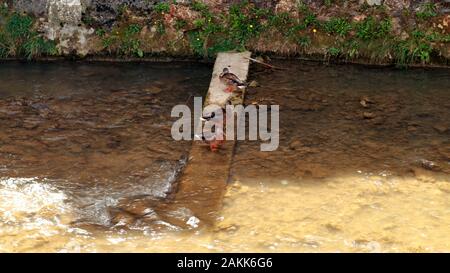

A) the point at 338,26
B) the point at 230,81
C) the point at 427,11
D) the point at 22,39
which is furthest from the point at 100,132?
the point at 427,11

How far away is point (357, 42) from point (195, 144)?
16.5 ft

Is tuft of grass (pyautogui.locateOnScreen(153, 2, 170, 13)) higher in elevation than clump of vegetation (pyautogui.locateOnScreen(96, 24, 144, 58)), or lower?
higher

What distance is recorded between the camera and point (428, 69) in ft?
37.4

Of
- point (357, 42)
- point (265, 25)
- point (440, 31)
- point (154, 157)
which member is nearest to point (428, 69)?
point (440, 31)

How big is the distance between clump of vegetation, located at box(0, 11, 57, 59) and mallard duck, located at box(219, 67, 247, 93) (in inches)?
167

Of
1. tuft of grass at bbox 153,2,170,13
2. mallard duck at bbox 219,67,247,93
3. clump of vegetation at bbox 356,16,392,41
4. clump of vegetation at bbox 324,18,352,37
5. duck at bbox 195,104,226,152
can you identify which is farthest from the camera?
tuft of grass at bbox 153,2,170,13

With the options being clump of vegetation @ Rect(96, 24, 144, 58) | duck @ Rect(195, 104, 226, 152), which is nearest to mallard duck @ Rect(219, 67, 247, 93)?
duck @ Rect(195, 104, 226, 152)

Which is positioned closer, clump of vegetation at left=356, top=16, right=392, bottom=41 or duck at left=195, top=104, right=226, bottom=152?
duck at left=195, top=104, right=226, bottom=152

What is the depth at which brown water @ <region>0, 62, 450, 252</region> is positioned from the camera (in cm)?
632

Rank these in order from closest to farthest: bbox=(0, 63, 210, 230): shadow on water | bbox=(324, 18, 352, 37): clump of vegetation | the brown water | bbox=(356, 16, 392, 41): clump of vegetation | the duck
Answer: the brown water, bbox=(0, 63, 210, 230): shadow on water, the duck, bbox=(356, 16, 392, 41): clump of vegetation, bbox=(324, 18, 352, 37): clump of vegetation

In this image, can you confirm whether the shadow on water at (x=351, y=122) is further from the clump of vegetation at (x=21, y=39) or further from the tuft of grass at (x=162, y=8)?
the clump of vegetation at (x=21, y=39)

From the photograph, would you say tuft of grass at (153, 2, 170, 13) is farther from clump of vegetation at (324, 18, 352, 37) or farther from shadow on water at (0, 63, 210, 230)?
clump of vegetation at (324, 18, 352, 37)

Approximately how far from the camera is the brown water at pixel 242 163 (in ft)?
20.7

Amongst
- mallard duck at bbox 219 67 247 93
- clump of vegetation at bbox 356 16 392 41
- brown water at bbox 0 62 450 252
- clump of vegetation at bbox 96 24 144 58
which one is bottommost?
brown water at bbox 0 62 450 252
